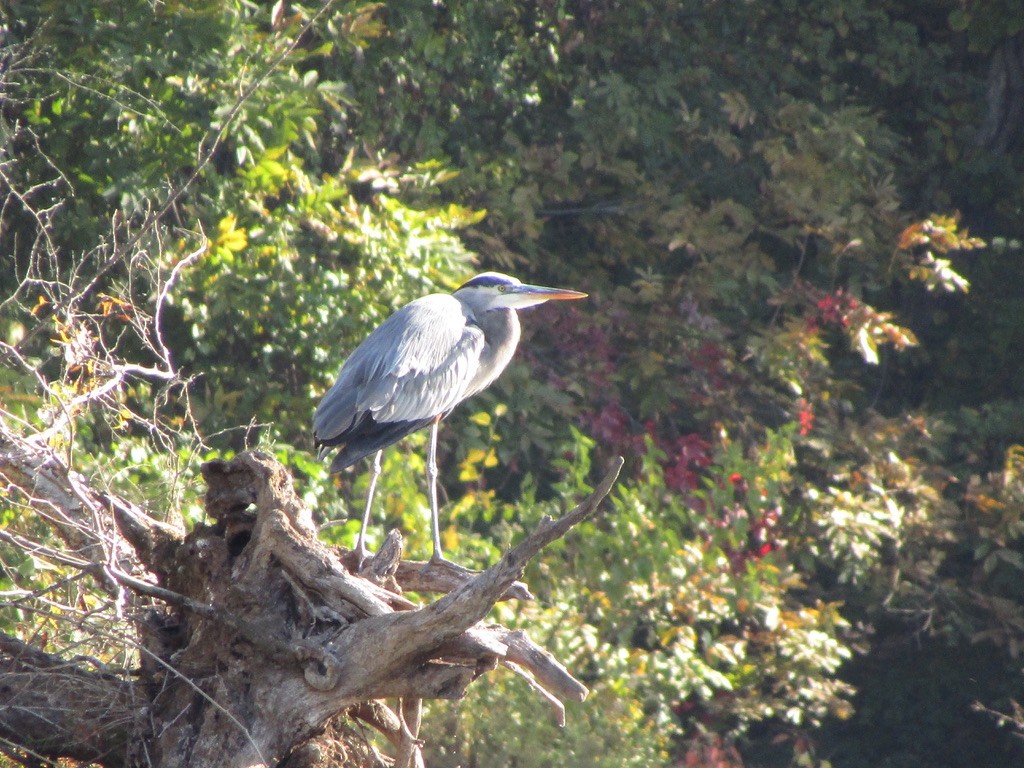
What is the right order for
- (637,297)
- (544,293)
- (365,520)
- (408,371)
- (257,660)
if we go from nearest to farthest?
(257,660)
(365,520)
(408,371)
(544,293)
(637,297)

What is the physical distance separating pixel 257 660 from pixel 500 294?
2.13 metres

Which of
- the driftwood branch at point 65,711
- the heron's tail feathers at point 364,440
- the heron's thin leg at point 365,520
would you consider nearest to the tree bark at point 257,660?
the driftwood branch at point 65,711

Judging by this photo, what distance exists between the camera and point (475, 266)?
6438mm

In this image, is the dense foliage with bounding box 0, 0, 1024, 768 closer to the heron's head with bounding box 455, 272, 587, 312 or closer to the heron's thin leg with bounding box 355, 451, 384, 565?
the heron's thin leg with bounding box 355, 451, 384, 565

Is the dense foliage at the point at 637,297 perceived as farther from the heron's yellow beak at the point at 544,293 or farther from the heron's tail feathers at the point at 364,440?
the heron's yellow beak at the point at 544,293

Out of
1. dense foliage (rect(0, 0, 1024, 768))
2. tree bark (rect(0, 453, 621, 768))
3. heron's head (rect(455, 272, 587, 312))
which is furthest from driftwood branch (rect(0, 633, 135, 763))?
heron's head (rect(455, 272, 587, 312))

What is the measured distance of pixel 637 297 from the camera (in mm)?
6957

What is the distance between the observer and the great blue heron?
437 centimetres

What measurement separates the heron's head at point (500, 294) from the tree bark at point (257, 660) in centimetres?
169

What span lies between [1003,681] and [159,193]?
5.14m

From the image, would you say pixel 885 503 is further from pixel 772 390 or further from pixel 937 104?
pixel 937 104

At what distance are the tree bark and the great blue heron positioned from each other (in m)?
0.51

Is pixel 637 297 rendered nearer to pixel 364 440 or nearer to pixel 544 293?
pixel 544 293

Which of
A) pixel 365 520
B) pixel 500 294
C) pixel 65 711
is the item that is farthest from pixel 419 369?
pixel 65 711
